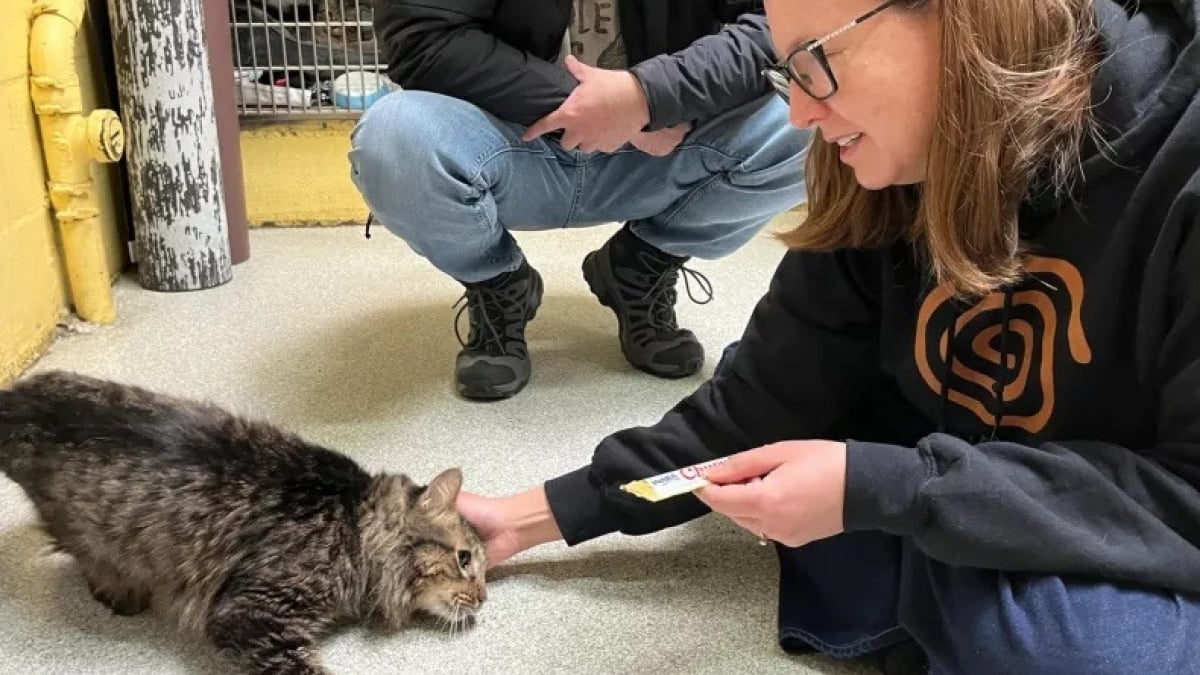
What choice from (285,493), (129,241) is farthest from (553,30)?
(129,241)

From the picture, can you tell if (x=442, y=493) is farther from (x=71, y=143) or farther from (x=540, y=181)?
(x=71, y=143)

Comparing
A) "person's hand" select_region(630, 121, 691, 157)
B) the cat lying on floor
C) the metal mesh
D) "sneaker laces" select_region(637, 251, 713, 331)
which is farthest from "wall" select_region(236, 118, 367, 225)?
the cat lying on floor

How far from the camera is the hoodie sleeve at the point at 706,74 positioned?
146cm

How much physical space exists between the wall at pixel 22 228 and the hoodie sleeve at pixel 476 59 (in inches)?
26.7

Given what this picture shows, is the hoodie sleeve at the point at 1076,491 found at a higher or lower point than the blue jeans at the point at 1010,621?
higher

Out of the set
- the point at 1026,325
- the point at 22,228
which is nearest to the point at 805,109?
the point at 1026,325

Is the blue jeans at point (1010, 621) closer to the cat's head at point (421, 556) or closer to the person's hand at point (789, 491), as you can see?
the person's hand at point (789, 491)

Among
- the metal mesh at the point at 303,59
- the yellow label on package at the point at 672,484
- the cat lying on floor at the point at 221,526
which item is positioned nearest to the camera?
the yellow label on package at the point at 672,484

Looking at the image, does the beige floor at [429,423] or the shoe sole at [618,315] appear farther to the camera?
the shoe sole at [618,315]

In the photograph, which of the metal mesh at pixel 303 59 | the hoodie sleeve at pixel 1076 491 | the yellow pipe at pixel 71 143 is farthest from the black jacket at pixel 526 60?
the metal mesh at pixel 303 59

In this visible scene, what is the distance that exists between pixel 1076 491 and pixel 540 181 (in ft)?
3.14

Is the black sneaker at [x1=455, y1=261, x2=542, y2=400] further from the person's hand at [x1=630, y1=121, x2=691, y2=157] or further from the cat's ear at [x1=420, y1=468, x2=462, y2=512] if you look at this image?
the cat's ear at [x1=420, y1=468, x2=462, y2=512]

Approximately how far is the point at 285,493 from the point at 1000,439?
700 millimetres

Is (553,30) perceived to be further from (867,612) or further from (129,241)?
(129,241)
